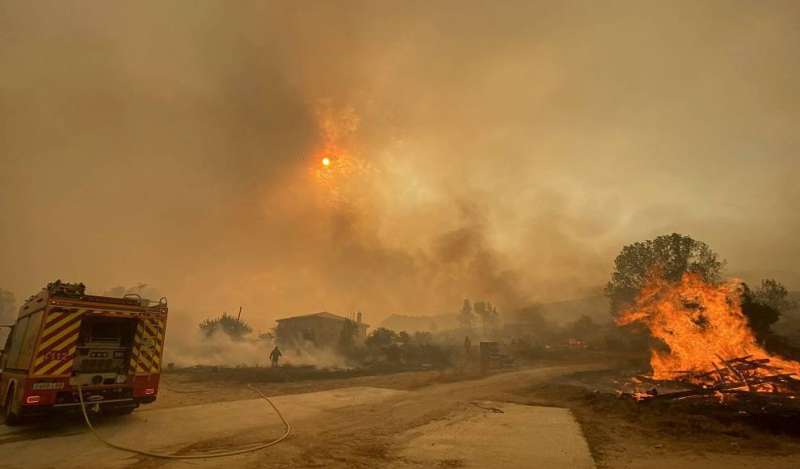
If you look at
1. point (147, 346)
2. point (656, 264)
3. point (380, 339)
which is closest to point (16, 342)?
point (147, 346)

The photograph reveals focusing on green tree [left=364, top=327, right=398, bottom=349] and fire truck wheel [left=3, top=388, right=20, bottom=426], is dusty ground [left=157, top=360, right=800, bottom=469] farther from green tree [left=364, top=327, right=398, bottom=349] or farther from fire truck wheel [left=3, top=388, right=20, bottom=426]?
green tree [left=364, top=327, right=398, bottom=349]

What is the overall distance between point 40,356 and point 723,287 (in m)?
25.6

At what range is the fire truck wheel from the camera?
328 inches

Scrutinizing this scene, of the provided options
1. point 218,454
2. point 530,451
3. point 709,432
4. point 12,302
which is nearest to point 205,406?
point 218,454

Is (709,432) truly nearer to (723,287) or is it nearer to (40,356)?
(723,287)

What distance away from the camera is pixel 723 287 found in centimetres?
1711

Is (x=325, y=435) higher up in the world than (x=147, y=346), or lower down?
lower down

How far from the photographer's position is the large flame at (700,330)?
49.2 feet

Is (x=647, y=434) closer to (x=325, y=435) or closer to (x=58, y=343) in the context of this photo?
(x=325, y=435)

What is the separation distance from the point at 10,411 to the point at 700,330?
79.8 feet

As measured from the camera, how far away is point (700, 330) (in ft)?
52.8

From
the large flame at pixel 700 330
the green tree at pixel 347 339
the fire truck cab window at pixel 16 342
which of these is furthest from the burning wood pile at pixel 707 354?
the green tree at pixel 347 339

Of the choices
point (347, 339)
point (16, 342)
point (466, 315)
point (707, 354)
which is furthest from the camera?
point (466, 315)

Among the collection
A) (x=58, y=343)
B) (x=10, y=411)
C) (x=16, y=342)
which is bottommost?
(x=10, y=411)
